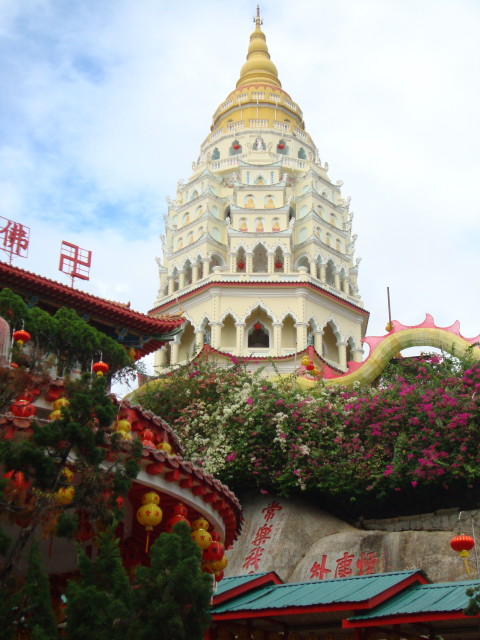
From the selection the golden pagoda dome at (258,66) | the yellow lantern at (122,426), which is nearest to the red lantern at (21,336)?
the yellow lantern at (122,426)

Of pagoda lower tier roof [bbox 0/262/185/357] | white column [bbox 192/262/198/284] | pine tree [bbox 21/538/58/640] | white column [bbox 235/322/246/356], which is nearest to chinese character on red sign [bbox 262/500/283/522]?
pagoda lower tier roof [bbox 0/262/185/357]

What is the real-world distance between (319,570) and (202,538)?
725 cm

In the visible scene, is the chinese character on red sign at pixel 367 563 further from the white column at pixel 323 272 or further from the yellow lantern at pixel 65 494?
the white column at pixel 323 272

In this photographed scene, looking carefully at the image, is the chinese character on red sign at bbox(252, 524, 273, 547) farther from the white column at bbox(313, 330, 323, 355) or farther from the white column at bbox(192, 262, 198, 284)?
the white column at bbox(192, 262, 198, 284)

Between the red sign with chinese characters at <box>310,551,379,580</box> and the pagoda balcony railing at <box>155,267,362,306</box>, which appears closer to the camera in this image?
the red sign with chinese characters at <box>310,551,379,580</box>

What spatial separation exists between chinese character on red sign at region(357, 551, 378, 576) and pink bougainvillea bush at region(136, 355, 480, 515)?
1863 mm

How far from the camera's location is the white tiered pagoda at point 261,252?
34344 mm

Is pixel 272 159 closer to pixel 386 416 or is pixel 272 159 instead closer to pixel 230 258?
pixel 230 258

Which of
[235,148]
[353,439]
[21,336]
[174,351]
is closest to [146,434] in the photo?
[21,336]

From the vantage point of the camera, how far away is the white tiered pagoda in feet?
113

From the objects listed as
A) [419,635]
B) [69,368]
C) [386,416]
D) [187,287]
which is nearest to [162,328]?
[69,368]

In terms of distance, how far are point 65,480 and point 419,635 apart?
6.97 meters

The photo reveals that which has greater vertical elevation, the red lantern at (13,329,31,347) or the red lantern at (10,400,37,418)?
the red lantern at (13,329,31,347)

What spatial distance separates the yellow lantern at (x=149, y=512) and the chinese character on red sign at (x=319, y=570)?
26.5 feet
